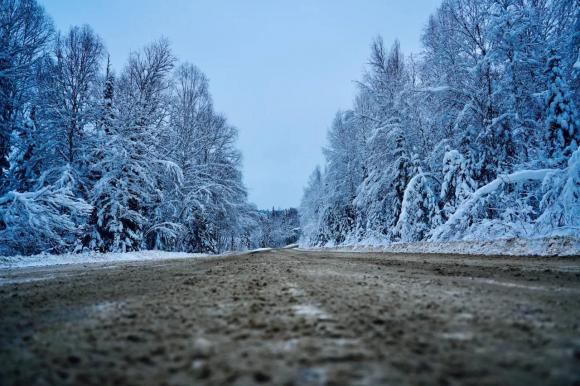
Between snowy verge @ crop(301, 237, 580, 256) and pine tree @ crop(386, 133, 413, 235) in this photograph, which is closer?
snowy verge @ crop(301, 237, 580, 256)

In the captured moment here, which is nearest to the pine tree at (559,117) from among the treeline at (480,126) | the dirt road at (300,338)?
the treeline at (480,126)

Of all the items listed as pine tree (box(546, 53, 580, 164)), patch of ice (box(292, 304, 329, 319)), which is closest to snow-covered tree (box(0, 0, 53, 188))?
patch of ice (box(292, 304, 329, 319))

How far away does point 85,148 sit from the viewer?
16922 mm

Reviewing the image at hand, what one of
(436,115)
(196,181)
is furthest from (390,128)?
(196,181)

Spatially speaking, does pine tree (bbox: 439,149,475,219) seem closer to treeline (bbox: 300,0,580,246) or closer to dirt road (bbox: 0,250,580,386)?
treeline (bbox: 300,0,580,246)

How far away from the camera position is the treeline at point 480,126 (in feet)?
34.1

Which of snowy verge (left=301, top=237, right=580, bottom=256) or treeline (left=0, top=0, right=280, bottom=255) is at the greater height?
treeline (left=0, top=0, right=280, bottom=255)

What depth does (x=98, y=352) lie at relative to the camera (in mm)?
1538

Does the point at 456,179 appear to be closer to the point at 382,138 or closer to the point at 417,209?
the point at 417,209

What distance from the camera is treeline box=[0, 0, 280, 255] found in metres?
12.9

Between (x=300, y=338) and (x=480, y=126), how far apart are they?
630 inches

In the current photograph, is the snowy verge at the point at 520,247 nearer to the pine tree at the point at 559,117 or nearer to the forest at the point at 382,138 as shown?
the forest at the point at 382,138

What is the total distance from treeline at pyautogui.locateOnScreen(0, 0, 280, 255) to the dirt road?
11164mm

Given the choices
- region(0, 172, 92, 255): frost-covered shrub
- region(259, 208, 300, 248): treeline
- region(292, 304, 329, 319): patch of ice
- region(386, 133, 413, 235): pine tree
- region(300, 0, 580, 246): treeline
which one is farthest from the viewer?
region(259, 208, 300, 248): treeline
